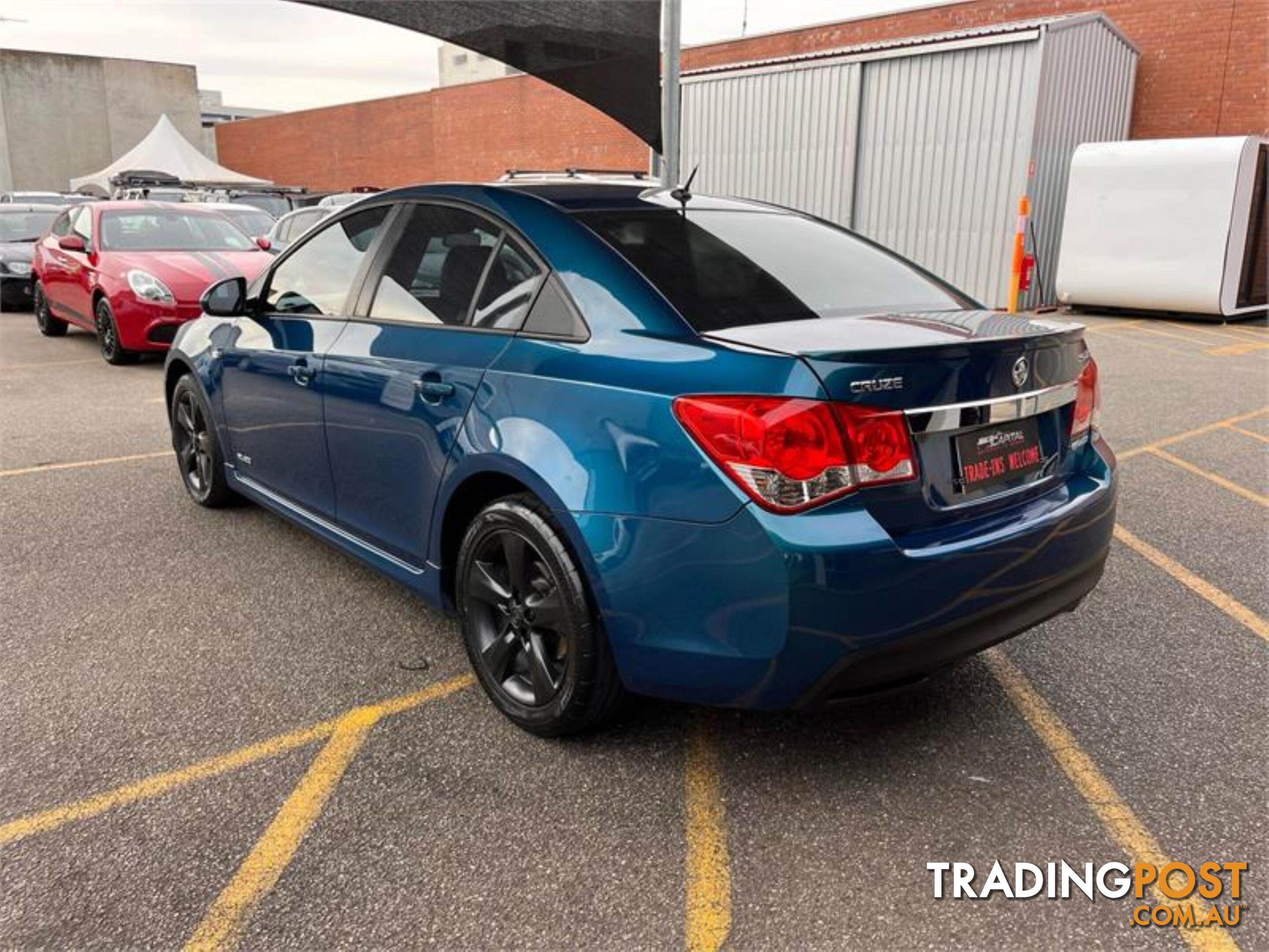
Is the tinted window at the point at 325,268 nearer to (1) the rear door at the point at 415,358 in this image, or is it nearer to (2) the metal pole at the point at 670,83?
(1) the rear door at the point at 415,358

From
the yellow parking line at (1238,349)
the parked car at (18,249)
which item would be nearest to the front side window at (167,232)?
the parked car at (18,249)

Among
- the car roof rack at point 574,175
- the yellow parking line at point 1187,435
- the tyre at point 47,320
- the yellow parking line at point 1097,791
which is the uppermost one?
the car roof rack at point 574,175

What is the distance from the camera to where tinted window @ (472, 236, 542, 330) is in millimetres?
2832

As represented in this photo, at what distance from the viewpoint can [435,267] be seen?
3.23m

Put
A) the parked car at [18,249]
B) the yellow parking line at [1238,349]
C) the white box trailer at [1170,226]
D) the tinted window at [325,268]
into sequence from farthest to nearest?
1. the parked car at [18,249]
2. the white box trailer at [1170,226]
3. the yellow parking line at [1238,349]
4. the tinted window at [325,268]

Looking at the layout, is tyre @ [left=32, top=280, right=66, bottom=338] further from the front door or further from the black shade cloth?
the front door

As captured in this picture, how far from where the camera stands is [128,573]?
163 inches

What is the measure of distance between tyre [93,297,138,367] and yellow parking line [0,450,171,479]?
3.94 meters

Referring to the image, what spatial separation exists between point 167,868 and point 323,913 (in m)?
0.44

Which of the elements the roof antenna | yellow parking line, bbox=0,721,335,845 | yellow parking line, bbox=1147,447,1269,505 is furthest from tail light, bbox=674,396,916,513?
yellow parking line, bbox=1147,447,1269,505

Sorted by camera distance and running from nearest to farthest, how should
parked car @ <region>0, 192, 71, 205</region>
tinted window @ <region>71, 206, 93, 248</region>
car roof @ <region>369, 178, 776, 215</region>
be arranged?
car roof @ <region>369, 178, 776, 215</region>
tinted window @ <region>71, 206, 93, 248</region>
parked car @ <region>0, 192, 71, 205</region>

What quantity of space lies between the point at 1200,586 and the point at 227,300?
426 centimetres

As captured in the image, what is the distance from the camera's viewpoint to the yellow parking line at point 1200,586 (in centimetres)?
364

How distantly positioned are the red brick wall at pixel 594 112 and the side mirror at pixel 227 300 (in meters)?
16.2
